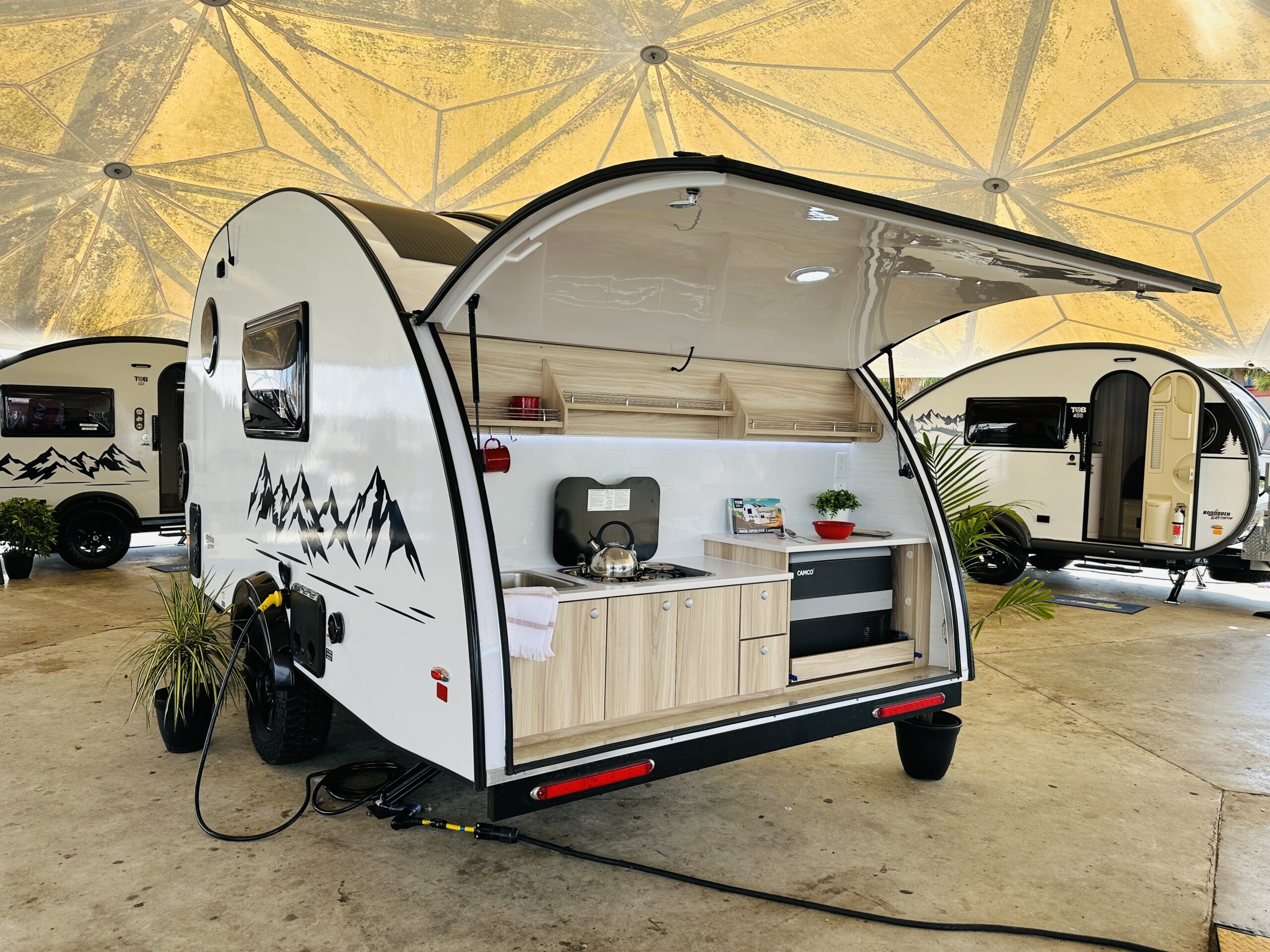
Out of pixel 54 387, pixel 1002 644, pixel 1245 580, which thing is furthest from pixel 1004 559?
pixel 54 387

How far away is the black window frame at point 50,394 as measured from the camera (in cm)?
947

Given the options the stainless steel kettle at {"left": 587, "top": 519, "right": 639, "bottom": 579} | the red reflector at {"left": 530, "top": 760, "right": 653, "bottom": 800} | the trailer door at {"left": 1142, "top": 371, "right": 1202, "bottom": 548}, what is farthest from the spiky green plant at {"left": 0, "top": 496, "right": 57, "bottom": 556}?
the trailer door at {"left": 1142, "top": 371, "right": 1202, "bottom": 548}

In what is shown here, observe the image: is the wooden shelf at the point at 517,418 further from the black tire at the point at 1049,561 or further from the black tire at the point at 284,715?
the black tire at the point at 1049,561

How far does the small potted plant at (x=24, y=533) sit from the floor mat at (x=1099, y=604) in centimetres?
1016

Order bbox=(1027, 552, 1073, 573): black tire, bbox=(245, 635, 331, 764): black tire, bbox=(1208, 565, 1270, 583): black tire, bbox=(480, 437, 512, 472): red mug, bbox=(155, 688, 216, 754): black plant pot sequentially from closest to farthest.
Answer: bbox=(480, 437, 512, 472): red mug < bbox=(245, 635, 331, 764): black tire < bbox=(155, 688, 216, 754): black plant pot < bbox=(1208, 565, 1270, 583): black tire < bbox=(1027, 552, 1073, 573): black tire

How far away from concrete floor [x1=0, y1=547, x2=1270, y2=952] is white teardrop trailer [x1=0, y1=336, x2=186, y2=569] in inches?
202

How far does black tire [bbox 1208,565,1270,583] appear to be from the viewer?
345 inches

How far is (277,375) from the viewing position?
4.00 metres

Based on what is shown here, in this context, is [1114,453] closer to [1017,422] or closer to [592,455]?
[1017,422]

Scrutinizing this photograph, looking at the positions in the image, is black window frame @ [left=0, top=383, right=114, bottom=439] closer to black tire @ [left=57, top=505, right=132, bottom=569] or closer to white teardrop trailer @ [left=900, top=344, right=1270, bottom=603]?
black tire @ [left=57, top=505, right=132, bottom=569]

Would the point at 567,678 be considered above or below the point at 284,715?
above

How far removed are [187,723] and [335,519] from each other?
1690mm

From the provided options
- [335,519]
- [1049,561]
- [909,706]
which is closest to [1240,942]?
[909,706]

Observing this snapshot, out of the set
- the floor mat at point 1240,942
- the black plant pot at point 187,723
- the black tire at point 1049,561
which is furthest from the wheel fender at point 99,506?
the floor mat at point 1240,942
